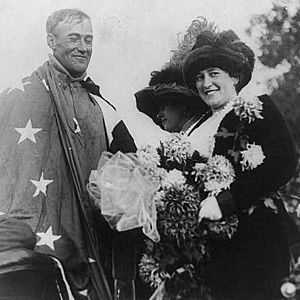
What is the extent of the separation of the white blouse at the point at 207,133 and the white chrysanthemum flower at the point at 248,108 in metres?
0.05

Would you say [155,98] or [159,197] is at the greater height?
[155,98]

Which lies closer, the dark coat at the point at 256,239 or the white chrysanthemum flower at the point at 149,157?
the dark coat at the point at 256,239

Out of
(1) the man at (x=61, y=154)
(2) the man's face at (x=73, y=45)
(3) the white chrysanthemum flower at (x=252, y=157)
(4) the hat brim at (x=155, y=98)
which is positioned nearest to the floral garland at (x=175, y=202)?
(3) the white chrysanthemum flower at (x=252, y=157)

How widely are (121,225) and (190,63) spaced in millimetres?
1008

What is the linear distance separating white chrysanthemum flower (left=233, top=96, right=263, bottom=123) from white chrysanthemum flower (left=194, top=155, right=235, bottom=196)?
266mm

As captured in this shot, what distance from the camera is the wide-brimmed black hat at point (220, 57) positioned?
487cm

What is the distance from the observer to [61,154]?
16.0 feet

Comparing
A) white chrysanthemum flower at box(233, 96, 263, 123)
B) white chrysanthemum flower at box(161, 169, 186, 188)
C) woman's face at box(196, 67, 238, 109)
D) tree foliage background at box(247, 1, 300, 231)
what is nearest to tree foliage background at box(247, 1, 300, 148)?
tree foliage background at box(247, 1, 300, 231)

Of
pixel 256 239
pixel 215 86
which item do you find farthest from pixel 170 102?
pixel 256 239

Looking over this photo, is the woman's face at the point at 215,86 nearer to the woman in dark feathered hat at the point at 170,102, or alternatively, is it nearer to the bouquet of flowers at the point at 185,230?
the woman in dark feathered hat at the point at 170,102

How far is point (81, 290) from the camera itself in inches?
188

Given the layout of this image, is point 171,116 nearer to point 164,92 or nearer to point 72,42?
point 164,92

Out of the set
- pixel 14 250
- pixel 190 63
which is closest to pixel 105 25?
pixel 190 63

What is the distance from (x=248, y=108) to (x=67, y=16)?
3.85 ft
